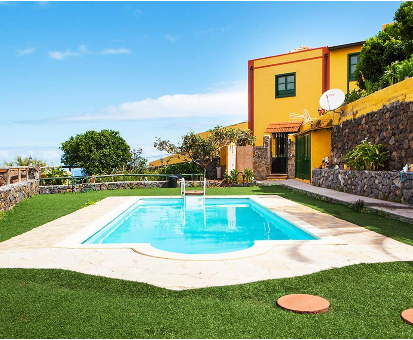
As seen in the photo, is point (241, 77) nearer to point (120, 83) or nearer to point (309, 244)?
point (120, 83)

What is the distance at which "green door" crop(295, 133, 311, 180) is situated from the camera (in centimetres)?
1852

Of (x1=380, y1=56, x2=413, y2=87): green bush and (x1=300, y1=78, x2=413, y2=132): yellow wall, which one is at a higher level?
(x1=380, y1=56, x2=413, y2=87): green bush

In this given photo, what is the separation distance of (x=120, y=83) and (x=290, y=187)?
998 cm

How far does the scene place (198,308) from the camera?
3.43 m

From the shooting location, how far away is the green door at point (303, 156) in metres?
18.5

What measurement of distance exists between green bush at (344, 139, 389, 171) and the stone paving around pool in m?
5.67

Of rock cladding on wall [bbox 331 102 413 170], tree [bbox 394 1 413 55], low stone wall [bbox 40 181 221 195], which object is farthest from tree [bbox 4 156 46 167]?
tree [bbox 394 1 413 55]

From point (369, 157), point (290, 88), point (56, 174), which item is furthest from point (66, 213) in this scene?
point (290, 88)

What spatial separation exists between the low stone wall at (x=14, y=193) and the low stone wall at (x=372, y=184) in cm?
1092

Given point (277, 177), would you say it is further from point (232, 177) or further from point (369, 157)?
point (369, 157)

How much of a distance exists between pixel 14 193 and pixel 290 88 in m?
17.4

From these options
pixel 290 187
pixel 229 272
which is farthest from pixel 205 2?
pixel 290 187

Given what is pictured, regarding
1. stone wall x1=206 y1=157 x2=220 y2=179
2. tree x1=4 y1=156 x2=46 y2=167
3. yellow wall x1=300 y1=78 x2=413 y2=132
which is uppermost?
yellow wall x1=300 y1=78 x2=413 y2=132

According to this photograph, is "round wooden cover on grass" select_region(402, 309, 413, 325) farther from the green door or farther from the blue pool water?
the green door
